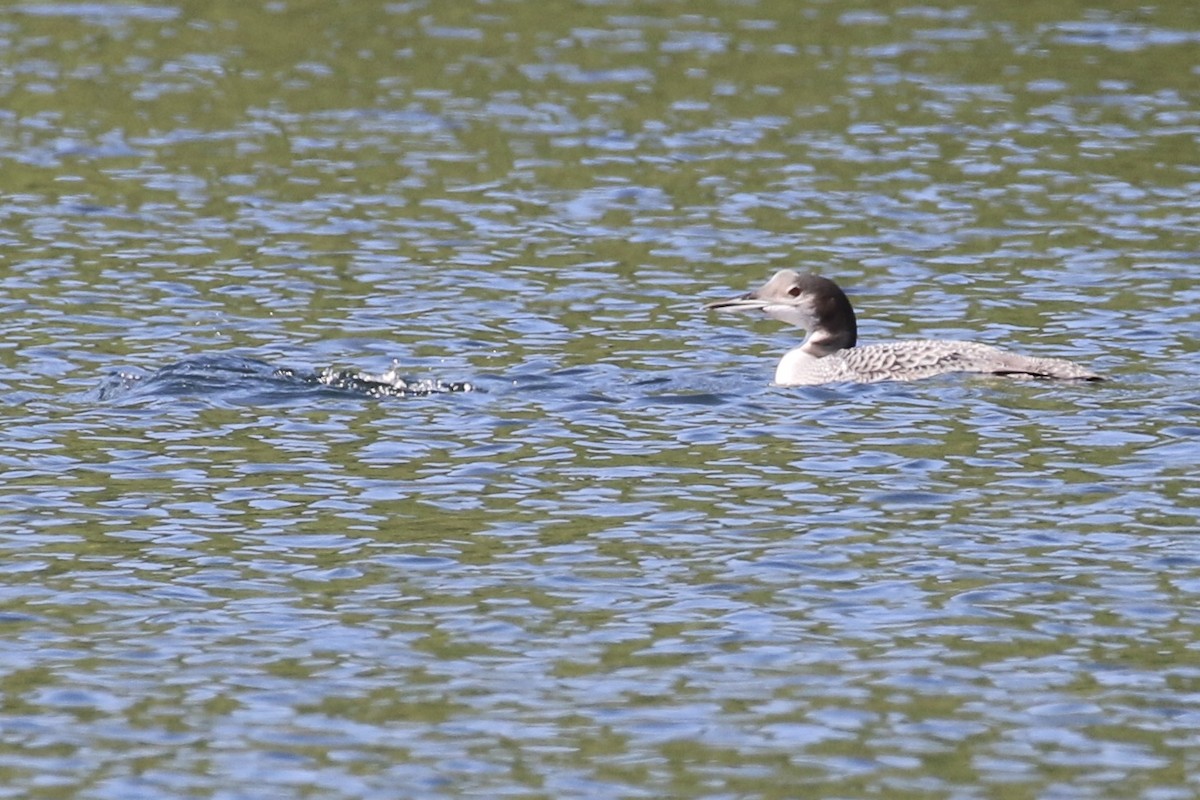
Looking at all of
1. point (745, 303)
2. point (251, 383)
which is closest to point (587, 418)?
point (745, 303)

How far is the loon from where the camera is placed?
16.5 metres

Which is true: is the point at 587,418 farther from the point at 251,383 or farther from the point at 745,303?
the point at 251,383

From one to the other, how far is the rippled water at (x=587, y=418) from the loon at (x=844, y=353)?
0.20 metres

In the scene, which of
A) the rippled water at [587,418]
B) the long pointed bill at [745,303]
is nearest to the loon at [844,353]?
the long pointed bill at [745,303]

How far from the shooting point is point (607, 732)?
1001 cm

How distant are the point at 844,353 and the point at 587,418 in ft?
8.29

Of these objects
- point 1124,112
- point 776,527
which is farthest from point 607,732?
point 1124,112

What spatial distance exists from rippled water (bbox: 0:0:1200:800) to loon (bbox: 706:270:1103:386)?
0.20 m

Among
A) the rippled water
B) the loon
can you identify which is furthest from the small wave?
the loon

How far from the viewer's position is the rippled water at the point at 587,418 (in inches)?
399

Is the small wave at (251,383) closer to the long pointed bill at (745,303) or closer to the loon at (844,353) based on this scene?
the long pointed bill at (745,303)

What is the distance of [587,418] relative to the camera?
52.2 ft

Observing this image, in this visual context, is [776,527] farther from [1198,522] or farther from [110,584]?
[110,584]

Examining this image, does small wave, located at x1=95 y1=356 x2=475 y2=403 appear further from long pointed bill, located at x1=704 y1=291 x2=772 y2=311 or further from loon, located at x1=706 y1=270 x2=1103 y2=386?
loon, located at x1=706 y1=270 x2=1103 y2=386
